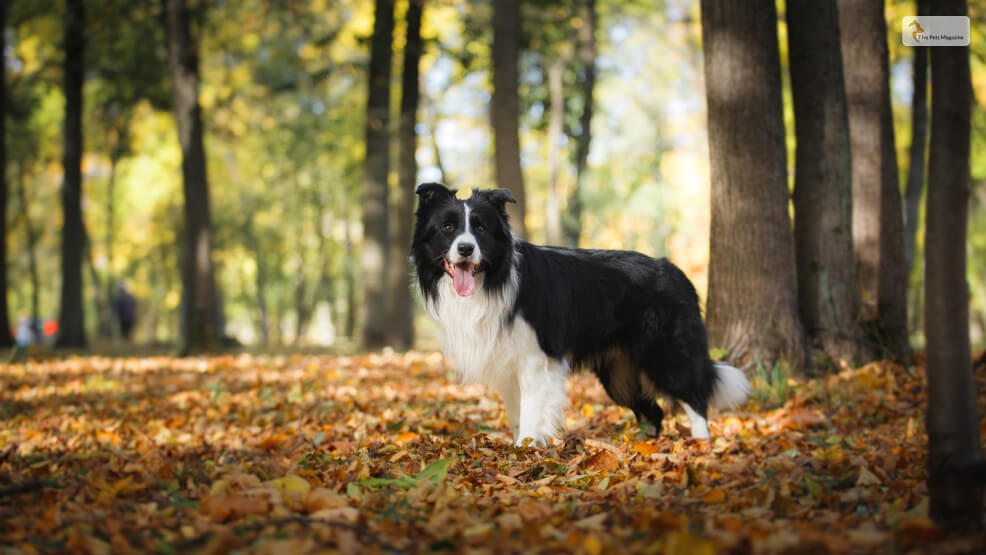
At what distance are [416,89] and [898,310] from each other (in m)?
11.2

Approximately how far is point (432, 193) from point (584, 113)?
18114mm

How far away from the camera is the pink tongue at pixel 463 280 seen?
533 cm

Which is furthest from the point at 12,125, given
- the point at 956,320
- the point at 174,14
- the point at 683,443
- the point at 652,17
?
the point at 956,320

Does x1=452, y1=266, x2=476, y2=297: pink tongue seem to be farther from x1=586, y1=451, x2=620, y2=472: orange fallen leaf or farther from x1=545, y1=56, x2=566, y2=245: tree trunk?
x1=545, y1=56, x2=566, y2=245: tree trunk

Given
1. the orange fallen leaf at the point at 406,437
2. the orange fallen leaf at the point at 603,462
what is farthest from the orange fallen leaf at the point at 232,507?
the orange fallen leaf at the point at 406,437

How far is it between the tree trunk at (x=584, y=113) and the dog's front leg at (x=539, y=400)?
58.9 ft

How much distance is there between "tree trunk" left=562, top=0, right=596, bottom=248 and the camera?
74.4 feet

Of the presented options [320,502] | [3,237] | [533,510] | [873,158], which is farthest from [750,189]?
[3,237]

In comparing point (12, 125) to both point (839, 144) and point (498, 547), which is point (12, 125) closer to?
point (839, 144)

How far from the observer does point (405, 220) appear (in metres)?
16.0

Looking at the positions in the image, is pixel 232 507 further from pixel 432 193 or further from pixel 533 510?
pixel 432 193

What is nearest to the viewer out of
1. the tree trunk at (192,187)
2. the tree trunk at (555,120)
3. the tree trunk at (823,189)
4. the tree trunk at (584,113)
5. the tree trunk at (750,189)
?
the tree trunk at (750,189)

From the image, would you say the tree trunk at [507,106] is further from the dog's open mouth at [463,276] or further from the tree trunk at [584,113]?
the tree trunk at [584,113]

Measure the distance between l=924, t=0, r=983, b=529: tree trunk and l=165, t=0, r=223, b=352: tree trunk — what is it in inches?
534
